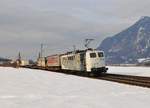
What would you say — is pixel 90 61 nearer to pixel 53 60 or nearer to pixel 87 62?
pixel 87 62

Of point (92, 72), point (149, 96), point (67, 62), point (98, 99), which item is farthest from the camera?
point (67, 62)

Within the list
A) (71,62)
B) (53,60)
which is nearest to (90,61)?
(71,62)

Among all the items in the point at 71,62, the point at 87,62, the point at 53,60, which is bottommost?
the point at 87,62

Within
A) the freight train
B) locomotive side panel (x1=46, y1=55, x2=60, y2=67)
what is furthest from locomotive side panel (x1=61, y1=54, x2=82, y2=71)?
locomotive side panel (x1=46, y1=55, x2=60, y2=67)

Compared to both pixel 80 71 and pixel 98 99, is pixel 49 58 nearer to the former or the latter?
pixel 80 71

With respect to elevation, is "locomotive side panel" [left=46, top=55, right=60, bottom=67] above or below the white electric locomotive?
above

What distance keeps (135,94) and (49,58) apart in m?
56.0

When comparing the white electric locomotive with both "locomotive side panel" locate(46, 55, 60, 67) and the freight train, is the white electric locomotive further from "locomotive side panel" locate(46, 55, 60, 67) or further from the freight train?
"locomotive side panel" locate(46, 55, 60, 67)

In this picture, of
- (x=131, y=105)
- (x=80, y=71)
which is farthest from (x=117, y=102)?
(x=80, y=71)

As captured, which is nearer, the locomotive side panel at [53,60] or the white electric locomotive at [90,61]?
the white electric locomotive at [90,61]

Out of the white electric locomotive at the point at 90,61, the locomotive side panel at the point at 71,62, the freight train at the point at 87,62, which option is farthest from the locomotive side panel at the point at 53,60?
the white electric locomotive at the point at 90,61

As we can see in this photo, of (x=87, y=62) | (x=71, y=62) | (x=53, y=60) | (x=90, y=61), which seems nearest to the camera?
(x=90, y=61)

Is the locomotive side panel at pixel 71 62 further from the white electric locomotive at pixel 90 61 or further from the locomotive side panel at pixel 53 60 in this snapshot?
the locomotive side panel at pixel 53 60

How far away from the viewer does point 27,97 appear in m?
17.8
